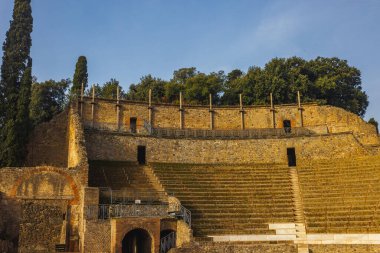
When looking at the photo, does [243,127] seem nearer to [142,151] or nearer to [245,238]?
[142,151]

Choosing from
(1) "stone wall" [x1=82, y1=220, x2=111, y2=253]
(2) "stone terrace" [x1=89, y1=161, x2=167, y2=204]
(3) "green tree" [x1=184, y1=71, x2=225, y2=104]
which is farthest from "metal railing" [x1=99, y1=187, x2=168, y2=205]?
(3) "green tree" [x1=184, y1=71, x2=225, y2=104]

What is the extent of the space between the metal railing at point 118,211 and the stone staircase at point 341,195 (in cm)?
830

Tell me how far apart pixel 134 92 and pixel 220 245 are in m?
34.0

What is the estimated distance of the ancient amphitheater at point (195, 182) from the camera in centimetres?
1975

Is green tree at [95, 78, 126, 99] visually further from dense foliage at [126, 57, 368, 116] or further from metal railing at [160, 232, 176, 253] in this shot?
metal railing at [160, 232, 176, 253]

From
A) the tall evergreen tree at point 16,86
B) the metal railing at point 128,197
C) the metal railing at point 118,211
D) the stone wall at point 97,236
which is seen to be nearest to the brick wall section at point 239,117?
the tall evergreen tree at point 16,86

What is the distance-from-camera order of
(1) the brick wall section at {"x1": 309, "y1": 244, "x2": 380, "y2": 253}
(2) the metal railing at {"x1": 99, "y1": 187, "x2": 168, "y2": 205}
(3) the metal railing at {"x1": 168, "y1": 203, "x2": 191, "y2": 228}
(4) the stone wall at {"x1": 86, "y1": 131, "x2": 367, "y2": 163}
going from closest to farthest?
1. (1) the brick wall section at {"x1": 309, "y1": 244, "x2": 380, "y2": 253}
2. (3) the metal railing at {"x1": 168, "y1": 203, "x2": 191, "y2": 228}
3. (2) the metal railing at {"x1": 99, "y1": 187, "x2": 168, "y2": 205}
4. (4) the stone wall at {"x1": 86, "y1": 131, "x2": 367, "y2": 163}

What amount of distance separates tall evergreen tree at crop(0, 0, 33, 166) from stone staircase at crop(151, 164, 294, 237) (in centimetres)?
936

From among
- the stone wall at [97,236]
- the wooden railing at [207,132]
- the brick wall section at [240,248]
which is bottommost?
the brick wall section at [240,248]

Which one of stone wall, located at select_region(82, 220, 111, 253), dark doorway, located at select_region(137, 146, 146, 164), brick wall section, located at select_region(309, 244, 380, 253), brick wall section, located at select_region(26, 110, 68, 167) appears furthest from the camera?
dark doorway, located at select_region(137, 146, 146, 164)

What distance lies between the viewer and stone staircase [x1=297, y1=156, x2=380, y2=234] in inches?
821

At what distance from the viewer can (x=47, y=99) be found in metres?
42.0

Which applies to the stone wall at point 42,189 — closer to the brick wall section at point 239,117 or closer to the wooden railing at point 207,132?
the wooden railing at point 207,132

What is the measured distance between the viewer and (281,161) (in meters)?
30.4
